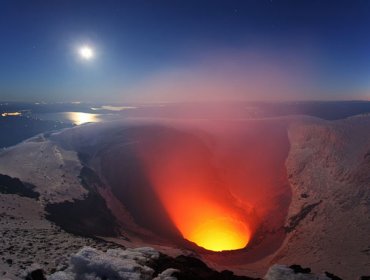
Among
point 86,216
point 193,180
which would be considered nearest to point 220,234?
point 193,180

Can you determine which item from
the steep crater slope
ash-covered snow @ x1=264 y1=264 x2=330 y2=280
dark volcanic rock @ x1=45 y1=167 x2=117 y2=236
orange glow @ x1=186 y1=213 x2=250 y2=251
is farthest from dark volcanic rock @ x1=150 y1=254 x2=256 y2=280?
orange glow @ x1=186 y1=213 x2=250 y2=251

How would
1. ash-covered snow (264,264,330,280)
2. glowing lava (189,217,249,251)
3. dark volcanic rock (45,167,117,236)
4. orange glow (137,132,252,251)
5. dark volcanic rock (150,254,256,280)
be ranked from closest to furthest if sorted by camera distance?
dark volcanic rock (150,254,256,280) → ash-covered snow (264,264,330,280) → dark volcanic rock (45,167,117,236) → glowing lava (189,217,249,251) → orange glow (137,132,252,251)

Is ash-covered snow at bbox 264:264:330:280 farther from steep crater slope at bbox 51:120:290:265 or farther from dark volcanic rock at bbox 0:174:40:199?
dark volcanic rock at bbox 0:174:40:199

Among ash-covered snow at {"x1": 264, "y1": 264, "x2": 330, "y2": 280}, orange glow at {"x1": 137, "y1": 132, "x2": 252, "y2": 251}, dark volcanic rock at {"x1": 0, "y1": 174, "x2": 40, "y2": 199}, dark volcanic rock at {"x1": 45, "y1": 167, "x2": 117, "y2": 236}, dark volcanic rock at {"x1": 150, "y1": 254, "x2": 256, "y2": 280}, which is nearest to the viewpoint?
dark volcanic rock at {"x1": 150, "y1": 254, "x2": 256, "y2": 280}

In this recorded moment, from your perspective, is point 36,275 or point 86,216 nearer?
point 36,275

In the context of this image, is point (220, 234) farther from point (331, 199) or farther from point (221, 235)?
point (331, 199)

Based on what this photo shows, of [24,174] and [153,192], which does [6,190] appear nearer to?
[24,174]

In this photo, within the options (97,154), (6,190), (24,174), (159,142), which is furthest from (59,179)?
(159,142)

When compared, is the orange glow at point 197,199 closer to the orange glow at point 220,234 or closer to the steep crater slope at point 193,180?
the orange glow at point 220,234
